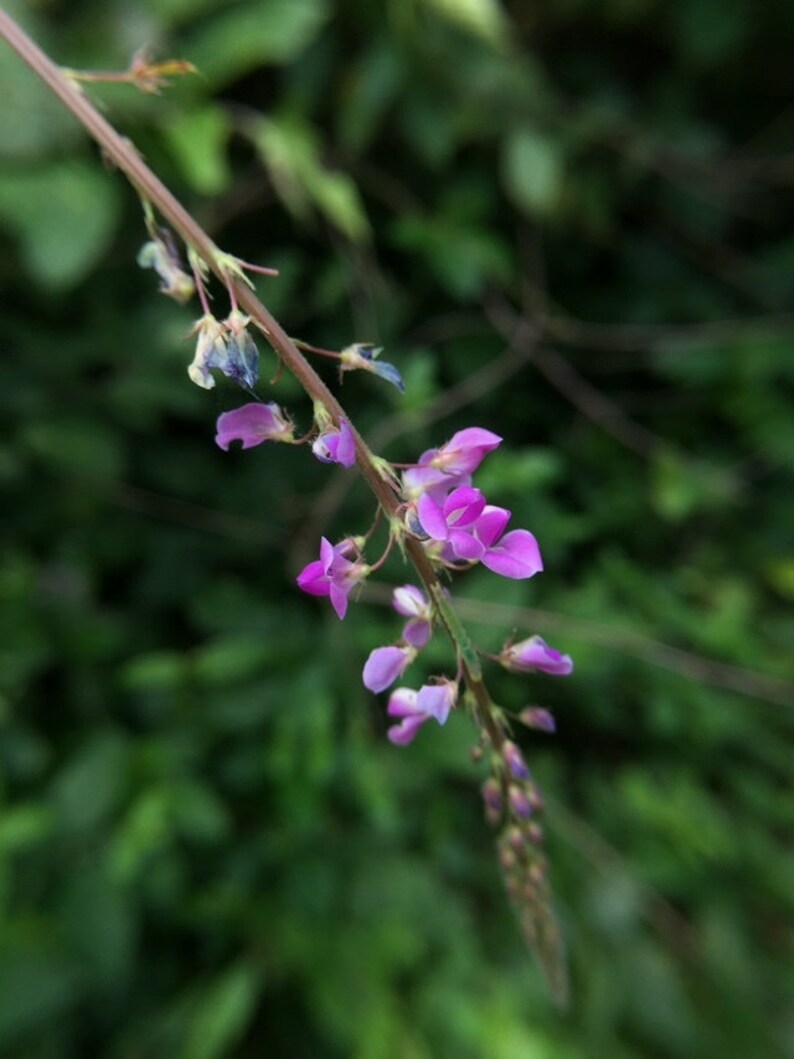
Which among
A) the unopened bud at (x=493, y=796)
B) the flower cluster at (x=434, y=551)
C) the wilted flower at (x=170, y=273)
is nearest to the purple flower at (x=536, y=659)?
the flower cluster at (x=434, y=551)

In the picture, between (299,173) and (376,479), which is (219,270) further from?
(299,173)

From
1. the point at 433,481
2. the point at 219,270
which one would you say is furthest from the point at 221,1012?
the point at 219,270

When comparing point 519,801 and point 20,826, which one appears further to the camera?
point 20,826

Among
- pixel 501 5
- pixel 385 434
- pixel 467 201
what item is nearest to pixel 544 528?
A: pixel 385 434

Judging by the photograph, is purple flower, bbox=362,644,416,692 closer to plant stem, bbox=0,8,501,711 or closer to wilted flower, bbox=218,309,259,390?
plant stem, bbox=0,8,501,711

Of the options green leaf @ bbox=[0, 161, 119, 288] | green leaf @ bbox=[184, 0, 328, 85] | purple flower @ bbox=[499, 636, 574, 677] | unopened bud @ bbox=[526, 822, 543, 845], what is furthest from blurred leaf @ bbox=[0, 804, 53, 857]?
green leaf @ bbox=[184, 0, 328, 85]

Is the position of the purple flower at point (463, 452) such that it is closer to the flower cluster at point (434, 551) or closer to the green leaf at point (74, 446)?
the flower cluster at point (434, 551)
